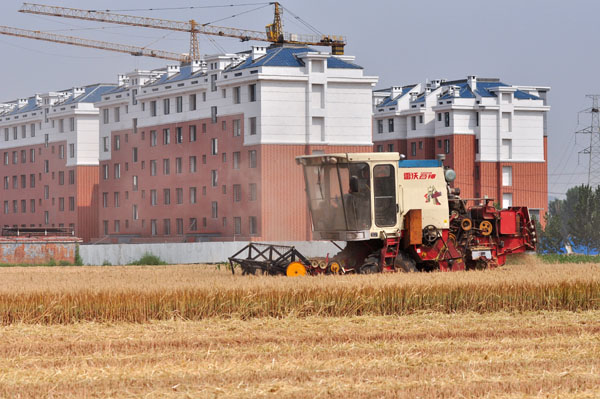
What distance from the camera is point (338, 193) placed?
3634 centimetres

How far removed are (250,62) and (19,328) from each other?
2952 inches

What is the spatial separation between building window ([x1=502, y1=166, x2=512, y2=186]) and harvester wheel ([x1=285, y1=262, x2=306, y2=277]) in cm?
9228

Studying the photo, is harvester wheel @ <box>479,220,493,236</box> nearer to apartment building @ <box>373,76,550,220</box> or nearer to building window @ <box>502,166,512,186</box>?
apartment building @ <box>373,76,550,220</box>

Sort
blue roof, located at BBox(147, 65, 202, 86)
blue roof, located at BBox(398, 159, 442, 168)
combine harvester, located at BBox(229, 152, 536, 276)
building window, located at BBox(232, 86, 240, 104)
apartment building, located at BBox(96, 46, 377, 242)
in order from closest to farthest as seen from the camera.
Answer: combine harvester, located at BBox(229, 152, 536, 276), blue roof, located at BBox(398, 159, 442, 168), apartment building, located at BBox(96, 46, 377, 242), building window, located at BBox(232, 86, 240, 104), blue roof, located at BBox(147, 65, 202, 86)

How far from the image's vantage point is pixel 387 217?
35844 mm

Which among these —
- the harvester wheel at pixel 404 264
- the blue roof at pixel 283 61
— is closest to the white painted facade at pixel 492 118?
the blue roof at pixel 283 61

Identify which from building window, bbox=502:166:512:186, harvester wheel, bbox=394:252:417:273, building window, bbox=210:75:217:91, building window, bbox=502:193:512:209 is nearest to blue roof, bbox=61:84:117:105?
building window, bbox=210:75:217:91

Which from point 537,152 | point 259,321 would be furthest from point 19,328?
point 537,152

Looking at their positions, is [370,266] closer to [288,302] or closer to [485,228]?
[485,228]

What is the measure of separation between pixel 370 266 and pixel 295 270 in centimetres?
275

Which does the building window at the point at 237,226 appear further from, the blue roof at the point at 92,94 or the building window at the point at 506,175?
the blue roof at the point at 92,94

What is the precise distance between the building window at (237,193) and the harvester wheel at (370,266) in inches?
2403

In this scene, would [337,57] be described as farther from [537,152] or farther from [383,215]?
[383,215]

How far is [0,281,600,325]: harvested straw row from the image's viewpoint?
86.5 ft
